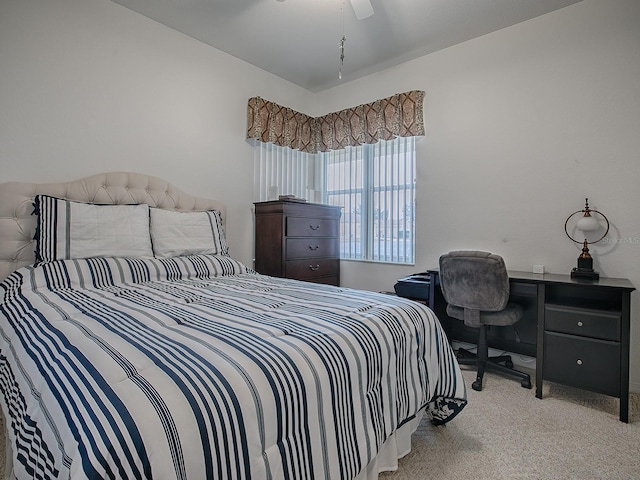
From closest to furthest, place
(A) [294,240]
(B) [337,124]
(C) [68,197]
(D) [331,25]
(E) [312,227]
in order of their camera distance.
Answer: (C) [68,197]
(D) [331,25]
(A) [294,240]
(E) [312,227]
(B) [337,124]

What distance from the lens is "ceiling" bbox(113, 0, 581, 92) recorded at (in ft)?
8.20

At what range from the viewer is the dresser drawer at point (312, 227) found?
128 inches

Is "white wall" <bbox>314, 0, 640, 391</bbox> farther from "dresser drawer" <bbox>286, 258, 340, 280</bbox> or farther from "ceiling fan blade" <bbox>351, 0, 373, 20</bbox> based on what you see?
"ceiling fan blade" <bbox>351, 0, 373, 20</bbox>

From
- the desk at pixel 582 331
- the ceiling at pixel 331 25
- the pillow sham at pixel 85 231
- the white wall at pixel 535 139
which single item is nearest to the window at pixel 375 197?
the white wall at pixel 535 139

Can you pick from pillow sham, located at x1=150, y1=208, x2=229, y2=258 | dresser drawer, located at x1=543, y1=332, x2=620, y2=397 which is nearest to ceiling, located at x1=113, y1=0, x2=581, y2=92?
pillow sham, located at x1=150, y1=208, x2=229, y2=258

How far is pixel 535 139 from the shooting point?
105 inches

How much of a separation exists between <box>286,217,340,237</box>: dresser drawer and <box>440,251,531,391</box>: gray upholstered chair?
55.1 inches

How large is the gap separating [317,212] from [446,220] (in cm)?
126

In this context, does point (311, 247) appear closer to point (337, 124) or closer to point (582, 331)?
point (337, 124)

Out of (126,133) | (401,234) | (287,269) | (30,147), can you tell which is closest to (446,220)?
(401,234)

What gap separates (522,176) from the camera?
2719mm

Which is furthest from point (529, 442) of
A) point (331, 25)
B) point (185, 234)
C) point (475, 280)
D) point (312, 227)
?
point (331, 25)

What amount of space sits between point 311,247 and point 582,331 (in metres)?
2.24

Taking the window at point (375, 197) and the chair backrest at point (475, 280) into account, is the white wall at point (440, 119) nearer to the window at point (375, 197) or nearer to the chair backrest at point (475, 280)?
the window at point (375, 197)
